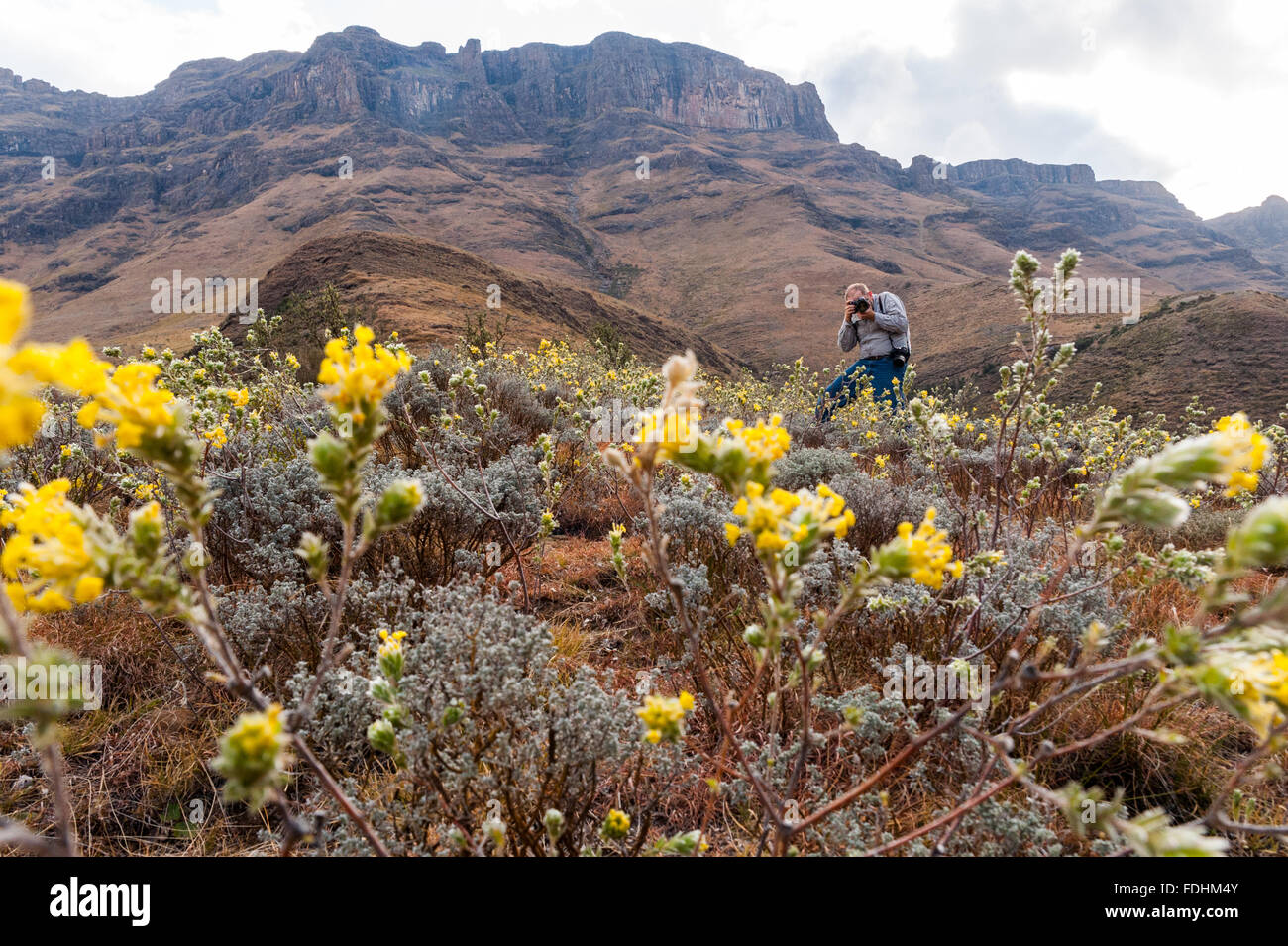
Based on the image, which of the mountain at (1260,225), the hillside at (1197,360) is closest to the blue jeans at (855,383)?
the hillside at (1197,360)

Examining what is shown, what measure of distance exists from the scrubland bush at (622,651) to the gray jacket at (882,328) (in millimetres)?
4260

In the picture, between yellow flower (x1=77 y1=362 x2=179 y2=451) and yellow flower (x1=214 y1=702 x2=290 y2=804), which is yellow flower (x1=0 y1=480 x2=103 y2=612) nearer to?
yellow flower (x1=77 y1=362 x2=179 y2=451)

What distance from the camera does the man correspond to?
305 inches

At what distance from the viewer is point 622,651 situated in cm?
265

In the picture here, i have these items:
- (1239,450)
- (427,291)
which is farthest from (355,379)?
(427,291)

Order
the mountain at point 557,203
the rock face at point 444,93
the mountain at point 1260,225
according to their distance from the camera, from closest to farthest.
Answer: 1. the mountain at point 557,203
2. the rock face at point 444,93
3. the mountain at point 1260,225

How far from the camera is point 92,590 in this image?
790 mm

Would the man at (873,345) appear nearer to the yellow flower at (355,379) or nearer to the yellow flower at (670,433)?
the yellow flower at (670,433)

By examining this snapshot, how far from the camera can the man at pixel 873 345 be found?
7758 mm

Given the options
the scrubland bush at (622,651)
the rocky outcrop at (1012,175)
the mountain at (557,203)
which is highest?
the rocky outcrop at (1012,175)
